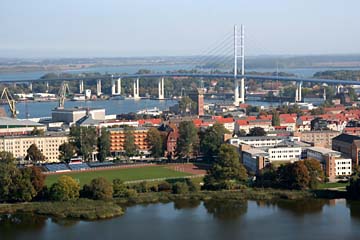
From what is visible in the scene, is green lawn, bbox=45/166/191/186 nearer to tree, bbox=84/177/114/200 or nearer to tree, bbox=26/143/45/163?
tree, bbox=26/143/45/163

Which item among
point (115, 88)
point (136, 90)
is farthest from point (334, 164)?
point (115, 88)

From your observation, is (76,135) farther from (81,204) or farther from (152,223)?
(152,223)

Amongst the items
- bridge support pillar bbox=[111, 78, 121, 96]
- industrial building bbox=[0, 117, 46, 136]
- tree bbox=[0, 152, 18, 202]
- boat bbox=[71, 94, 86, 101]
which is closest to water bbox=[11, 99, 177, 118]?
boat bbox=[71, 94, 86, 101]

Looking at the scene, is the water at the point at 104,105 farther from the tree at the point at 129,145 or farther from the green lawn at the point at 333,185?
the green lawn at the point at 333,185

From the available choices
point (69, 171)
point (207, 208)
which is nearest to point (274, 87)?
point (69, 171)

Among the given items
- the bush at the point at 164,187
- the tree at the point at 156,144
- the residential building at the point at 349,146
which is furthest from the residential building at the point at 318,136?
the bush at the point at 164,187

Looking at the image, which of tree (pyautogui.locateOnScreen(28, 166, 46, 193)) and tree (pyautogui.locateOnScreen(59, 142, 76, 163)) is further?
tree (pyautogui.locateOnScreen(59, 142, 76, 163))

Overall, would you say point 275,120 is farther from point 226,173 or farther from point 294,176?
point 294,176
